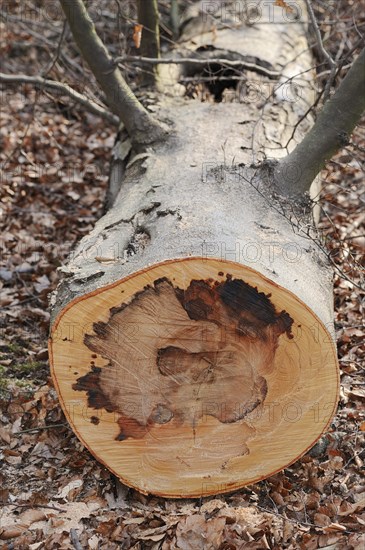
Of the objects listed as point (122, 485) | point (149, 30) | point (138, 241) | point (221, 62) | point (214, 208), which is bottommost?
point (122, 485)

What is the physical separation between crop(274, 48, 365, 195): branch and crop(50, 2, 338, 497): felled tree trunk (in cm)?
8

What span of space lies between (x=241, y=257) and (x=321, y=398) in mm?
700

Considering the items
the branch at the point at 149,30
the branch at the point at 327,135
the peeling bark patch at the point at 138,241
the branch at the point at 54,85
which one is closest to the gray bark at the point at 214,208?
the peeling bark patch at the point at 138,241

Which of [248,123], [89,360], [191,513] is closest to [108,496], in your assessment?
[191,513]

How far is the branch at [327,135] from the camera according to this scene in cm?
313

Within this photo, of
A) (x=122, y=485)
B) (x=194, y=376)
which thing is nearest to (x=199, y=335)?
(x=194, y=376)

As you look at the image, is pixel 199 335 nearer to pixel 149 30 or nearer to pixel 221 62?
pixel 221 62

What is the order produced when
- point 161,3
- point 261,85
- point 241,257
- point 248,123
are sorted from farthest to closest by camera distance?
point 161,3 → point 261,85 → point 248,123 → point 241,257

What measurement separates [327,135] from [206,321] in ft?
3.83

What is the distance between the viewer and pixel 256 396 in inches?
114

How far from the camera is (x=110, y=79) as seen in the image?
13.5 ft

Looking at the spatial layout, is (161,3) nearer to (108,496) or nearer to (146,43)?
(146,43)

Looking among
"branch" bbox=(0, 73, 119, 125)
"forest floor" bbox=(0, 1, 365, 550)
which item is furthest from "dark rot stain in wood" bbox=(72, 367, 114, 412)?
"branch" bbox=(0, 73, 119, 125)

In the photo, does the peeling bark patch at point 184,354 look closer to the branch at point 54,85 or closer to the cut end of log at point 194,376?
the cut end of log at point 194,376
